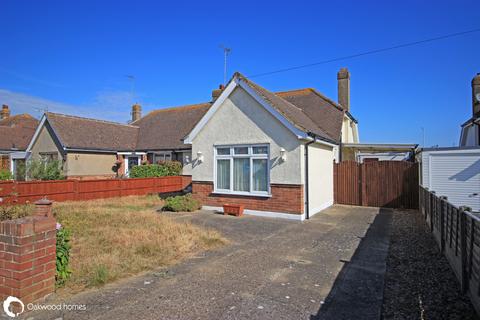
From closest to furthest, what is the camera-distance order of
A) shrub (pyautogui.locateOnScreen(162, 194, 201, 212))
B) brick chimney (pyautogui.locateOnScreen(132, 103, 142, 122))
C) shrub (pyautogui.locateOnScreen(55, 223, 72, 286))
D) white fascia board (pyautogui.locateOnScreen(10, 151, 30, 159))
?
shrub (pyautogui.locateOnScreen(55, 223, 72, 286))
shrub (pyautogui.locateOnScreen(162, 194, 201, 212))
white fascia board (pyautogui.locateOnScreen(10, 151, 30, 159))
brick chimney (pyautogui.locateOnScreen(132, 103, 142, 122))

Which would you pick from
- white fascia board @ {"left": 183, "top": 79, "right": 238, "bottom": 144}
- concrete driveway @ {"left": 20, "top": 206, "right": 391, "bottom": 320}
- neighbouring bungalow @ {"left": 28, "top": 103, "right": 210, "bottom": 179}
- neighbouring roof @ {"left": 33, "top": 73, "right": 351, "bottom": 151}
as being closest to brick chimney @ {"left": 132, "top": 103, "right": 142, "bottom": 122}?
neighbouring roof @ {"left": 33, "top": 73, "right": 351, "bottom": 151}

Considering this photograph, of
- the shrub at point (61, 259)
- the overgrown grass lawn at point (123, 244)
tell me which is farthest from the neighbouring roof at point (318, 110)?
the shrub at point (61, 259)

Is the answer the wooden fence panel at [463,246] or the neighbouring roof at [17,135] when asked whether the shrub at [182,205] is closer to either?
the wooden fence panel at [463,246]

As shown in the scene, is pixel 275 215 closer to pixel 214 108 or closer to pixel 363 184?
pixel 214 108

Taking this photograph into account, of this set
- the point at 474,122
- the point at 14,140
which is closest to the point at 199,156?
the point at 474,122

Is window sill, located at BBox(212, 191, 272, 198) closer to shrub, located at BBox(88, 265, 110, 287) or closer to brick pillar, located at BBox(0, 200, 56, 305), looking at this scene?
shrub, located at BBox(88, 265, 110, 287)

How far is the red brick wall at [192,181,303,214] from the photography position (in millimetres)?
10766

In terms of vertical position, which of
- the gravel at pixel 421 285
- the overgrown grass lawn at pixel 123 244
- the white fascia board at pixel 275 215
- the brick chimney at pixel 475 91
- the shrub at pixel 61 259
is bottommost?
the gravel at pixel 421 285

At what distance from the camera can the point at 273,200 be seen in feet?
37.0

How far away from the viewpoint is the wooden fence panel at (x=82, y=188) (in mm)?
13625

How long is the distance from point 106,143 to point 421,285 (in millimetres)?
23060

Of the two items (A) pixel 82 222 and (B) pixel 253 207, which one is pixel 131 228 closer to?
(A) pixel 82 222

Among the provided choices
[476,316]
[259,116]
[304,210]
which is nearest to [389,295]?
[476,316]

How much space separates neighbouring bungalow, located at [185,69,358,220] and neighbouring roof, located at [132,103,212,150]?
10.1m
